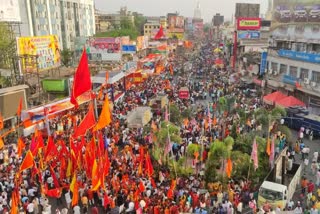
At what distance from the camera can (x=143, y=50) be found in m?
64.8

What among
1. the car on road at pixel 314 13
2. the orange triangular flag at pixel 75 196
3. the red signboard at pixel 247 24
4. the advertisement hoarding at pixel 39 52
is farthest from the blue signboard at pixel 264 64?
the orange triangular flag at pixel 75 196

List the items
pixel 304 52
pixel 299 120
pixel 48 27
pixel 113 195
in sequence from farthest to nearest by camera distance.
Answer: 1. pixel 48 27
2. pixel 304 52
3. pixel 299 120
4. pixel 113 195

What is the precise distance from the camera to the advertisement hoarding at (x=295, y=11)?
93.1ft

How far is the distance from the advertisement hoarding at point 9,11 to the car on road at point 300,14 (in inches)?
1024

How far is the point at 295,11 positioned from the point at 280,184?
70.1ft

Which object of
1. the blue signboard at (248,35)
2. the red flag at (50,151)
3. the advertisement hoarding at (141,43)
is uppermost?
the blue signboard at (248,35)

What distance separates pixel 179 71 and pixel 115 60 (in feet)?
37.5

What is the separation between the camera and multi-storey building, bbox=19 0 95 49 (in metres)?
49.3

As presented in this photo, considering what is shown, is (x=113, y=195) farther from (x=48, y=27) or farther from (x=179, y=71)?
(x=48, y=27)

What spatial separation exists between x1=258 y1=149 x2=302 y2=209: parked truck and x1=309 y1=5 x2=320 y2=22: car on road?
1665 cm

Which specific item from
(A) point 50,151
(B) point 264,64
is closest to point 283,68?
(B) point 264,64

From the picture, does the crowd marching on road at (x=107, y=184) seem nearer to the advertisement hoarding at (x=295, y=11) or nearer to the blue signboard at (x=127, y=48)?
the advertisement hoarding at (x=295, y=11)

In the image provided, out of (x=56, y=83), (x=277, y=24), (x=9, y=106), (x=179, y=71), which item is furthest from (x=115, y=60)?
(x=9, y=106)

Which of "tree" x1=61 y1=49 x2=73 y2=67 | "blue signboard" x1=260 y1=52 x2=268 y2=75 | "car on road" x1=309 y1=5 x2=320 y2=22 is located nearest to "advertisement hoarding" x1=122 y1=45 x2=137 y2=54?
"tree" x1=61 y1=49 x2=73 y2=67
